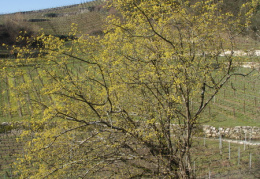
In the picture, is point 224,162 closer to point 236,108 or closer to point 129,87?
point 129,87

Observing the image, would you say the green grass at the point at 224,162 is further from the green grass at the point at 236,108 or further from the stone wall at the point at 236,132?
the green grass at the point at 236,108

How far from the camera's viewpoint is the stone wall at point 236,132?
1803cm

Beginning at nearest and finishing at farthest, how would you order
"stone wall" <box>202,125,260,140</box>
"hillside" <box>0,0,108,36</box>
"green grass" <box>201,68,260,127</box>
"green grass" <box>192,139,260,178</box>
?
"green grass" <box>192,139,260,178</box>
"stone wall" <box>202,125,260,140</box>
"green grass" <box>201,68,260,127</box>
"hillside" <box>0,0,108,36</box>

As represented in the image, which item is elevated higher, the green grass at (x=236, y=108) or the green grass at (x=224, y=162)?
the green grass at (x=236, y=108)

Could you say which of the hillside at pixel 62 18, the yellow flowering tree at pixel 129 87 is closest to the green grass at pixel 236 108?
the yellow flowering tree at pixel 129 87

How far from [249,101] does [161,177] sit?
17.3 m

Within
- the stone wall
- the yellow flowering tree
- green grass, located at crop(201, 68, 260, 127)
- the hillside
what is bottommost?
the stone wall

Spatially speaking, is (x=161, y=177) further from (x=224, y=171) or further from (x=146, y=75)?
(x=224, y=171)

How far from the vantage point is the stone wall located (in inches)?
710

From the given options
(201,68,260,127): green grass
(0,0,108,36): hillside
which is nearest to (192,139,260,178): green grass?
(201,68,260,127): green grass

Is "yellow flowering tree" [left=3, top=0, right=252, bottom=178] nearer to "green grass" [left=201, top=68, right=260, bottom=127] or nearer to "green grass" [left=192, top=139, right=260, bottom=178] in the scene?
"green grass" [left=192, top=139, right=260, bottom=178]

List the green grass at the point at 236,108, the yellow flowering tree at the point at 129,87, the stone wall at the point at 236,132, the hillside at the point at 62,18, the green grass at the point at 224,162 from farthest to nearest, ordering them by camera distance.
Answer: the hillside at the point at 62,18
the green grass at the point at 236,108
the stone wall at the point at 236,132
the green grass at the point at 224,162
the yellow flowering tree at the point at 129,87

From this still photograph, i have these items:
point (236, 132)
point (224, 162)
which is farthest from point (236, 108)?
point (224, 162)

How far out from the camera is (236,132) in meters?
18.5
